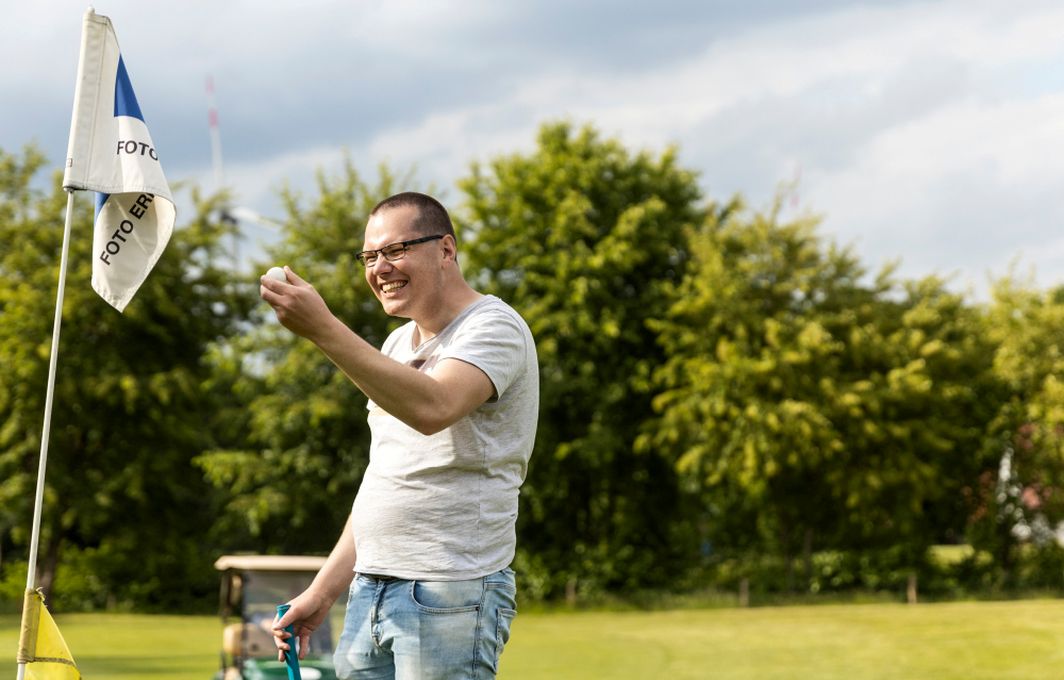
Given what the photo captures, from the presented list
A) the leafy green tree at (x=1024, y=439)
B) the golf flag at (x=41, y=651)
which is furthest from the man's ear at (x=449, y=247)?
the leafy green tree at (x=1024, y=439)

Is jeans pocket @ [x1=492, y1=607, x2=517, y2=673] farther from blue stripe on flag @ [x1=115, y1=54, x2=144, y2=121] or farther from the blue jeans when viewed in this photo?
blue stripe on flag @ [x1=115, y1=54, x2=144, y2=121]

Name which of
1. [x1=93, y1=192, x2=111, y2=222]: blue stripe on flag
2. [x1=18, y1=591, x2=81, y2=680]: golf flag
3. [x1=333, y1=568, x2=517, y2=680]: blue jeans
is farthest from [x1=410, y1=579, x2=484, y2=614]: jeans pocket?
[x1=93, y1=192, x2=111, y2=222]: blue stripe on flag

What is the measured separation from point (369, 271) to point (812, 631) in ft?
84.3

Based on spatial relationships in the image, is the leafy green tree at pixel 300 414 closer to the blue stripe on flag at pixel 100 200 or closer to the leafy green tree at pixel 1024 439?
the leafy green tree at pixel 1024 439

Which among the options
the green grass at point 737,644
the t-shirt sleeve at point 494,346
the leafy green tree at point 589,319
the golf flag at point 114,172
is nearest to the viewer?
the t-shirt sleeve at point 494,346

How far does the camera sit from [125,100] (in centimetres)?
491

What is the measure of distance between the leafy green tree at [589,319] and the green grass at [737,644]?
13.7 ft

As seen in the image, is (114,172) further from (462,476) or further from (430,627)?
(430,627)

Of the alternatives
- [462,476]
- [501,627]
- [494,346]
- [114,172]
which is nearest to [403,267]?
[494,346]

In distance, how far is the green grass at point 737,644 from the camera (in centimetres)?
2119

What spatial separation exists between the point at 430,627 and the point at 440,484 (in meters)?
0.34

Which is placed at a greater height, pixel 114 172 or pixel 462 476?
pixel 114 172

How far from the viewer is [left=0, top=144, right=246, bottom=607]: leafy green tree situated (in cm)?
3491

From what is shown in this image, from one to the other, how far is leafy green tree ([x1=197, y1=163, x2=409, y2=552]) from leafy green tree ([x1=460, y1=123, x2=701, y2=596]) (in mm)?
3652
